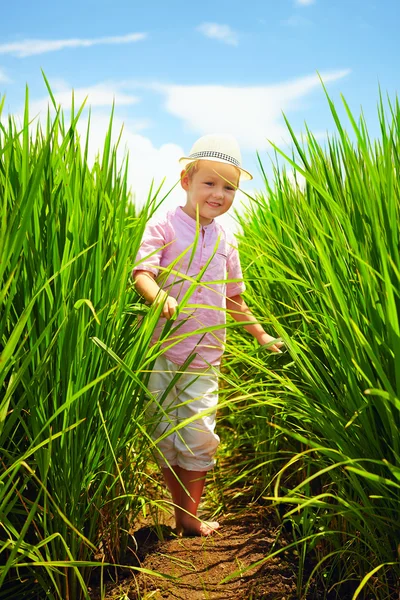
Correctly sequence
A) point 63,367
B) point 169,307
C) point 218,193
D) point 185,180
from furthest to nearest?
point 185,180
point 218,193
point 169,307
point 63,367

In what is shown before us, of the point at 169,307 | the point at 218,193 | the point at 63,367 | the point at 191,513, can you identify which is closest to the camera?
the point at 63,367

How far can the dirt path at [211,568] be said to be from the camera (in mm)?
1433

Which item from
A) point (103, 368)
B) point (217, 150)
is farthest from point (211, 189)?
point (103, 368)

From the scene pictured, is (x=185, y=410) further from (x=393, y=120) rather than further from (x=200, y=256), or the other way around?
(x=393, y=120)

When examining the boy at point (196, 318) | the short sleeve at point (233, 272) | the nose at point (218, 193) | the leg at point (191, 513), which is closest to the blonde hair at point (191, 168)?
the boy at point (196, 318)

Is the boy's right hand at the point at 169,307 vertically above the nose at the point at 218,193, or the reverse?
the nose at the point at 218,193

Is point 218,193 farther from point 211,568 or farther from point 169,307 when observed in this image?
point 211,568

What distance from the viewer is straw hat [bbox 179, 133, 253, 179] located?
1990 millimetres

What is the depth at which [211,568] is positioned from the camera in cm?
156

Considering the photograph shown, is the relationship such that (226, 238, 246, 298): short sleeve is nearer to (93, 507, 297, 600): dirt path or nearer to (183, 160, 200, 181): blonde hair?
(183, 160, 200, 181): blonde hair

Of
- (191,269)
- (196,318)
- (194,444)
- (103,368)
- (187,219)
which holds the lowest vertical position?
(194,444)

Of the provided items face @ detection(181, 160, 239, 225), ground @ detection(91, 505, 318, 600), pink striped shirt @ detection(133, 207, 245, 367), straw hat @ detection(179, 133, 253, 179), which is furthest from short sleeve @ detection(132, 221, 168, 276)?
ground @ detection(91, 505, 318, 600)

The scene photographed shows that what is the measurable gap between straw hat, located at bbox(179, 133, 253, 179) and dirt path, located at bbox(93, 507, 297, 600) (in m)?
1.17

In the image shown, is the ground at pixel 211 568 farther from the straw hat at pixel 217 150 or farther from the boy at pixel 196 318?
the straw hat at pixel 217 150
